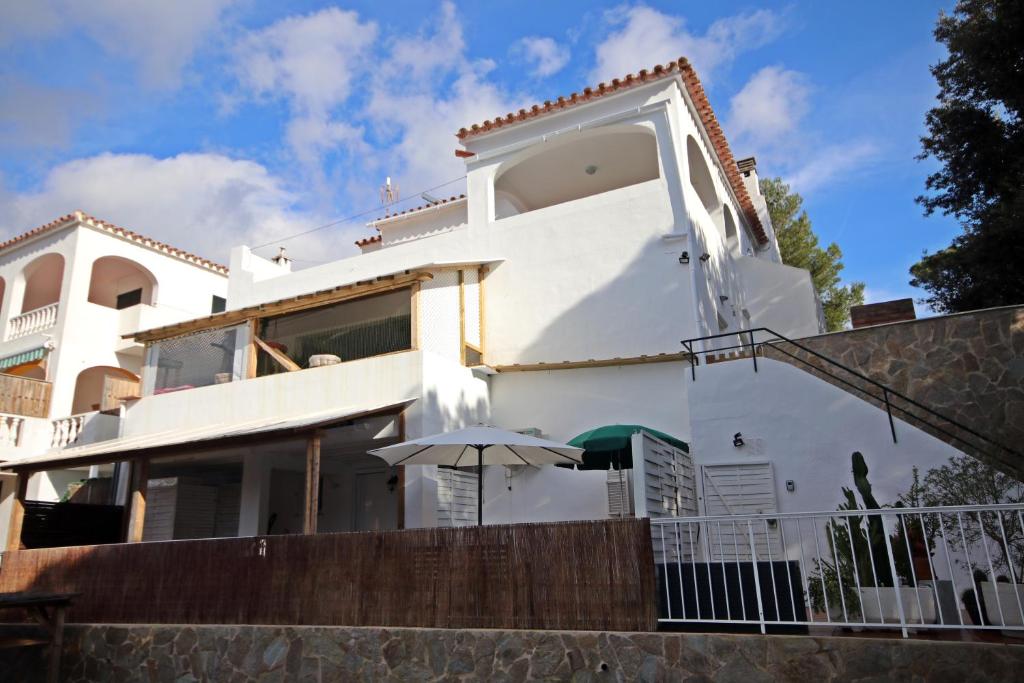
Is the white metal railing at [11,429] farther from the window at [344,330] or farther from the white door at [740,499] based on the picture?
the white door at [740,499]

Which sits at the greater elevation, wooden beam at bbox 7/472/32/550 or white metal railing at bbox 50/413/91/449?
white metal railing at bbox 50/413/91/449

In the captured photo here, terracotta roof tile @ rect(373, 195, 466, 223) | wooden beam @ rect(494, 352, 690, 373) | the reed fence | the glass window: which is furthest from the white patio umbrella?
terracotta roof tile @ rect(373, 195, 466, 223)

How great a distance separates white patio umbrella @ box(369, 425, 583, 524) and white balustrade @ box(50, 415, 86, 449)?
1273 cm

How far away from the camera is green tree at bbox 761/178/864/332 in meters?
33.6

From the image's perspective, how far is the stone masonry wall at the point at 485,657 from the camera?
6.18 metres

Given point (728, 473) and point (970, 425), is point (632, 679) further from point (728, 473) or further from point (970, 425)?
point (970, 425)

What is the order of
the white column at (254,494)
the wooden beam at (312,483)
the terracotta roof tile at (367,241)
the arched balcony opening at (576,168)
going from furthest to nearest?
the terracotta roof tile at (367,241) → the arched balcony opening at (576,168) → the white column at (254,494) → the wooden beam at (312,483)

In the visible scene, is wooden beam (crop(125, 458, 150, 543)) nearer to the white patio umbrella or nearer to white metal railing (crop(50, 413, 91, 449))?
the white patio umbrella

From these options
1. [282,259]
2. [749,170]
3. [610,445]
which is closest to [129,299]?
[282,259]

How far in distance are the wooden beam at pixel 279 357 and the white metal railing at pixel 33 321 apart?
1132cm

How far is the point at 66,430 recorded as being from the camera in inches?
768

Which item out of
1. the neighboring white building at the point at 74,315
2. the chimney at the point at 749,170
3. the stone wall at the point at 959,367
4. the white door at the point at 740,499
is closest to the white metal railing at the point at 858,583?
the white door at the point at 740,499

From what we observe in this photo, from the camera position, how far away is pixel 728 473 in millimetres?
11445

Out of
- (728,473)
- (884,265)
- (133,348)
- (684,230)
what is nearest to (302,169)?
(133,348)
